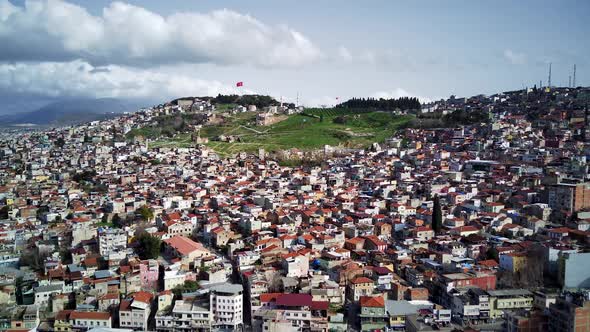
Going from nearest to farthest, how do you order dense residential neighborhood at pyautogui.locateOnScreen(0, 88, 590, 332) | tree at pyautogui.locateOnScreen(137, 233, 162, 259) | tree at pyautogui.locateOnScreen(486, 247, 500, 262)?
dense residential neighborhood at pyautogui.locateOnScreen(0, 88, 590, 332)
tree at pyautogui.locateOnScreen(486, 247, 500, 262)
tree at pyautogui.locateOnScreen(137, 233, 162, 259)

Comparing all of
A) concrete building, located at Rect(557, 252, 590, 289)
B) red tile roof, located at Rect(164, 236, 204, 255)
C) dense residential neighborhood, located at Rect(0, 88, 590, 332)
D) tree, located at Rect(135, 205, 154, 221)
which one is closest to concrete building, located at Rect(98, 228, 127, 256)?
dense residential neighborhood, located at Rect(0, 88, 590, 332)

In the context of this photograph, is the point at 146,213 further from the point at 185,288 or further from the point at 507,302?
the point at 507,302

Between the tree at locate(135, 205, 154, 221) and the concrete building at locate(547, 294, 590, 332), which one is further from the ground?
the tree at locate(135, 205, 154, 221)

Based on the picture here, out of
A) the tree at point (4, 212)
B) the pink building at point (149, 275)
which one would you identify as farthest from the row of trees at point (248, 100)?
the pink building at point (149, 275)

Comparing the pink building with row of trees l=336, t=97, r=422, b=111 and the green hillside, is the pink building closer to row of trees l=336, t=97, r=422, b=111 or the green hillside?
the green hillside

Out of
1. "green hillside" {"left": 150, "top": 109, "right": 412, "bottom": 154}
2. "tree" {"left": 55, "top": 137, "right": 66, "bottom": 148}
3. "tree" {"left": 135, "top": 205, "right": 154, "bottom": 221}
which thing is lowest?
"tree" {"left": 135, "top": 205, "right": 154, "bottom": 221}

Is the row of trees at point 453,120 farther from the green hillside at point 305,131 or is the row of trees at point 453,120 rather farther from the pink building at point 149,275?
the pink building at point 149,275
